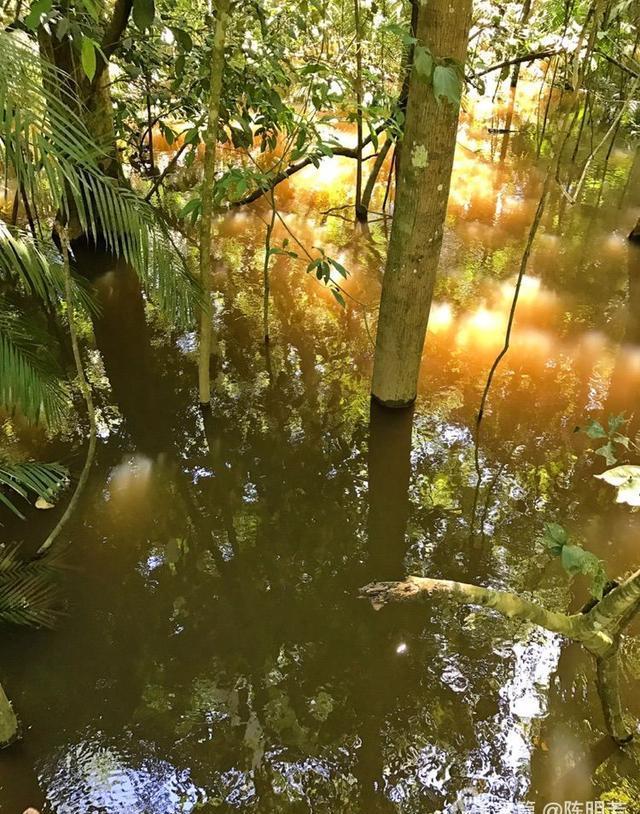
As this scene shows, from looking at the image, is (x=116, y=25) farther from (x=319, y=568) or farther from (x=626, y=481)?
(x=626, y=481)

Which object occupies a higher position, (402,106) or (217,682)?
(402,106)

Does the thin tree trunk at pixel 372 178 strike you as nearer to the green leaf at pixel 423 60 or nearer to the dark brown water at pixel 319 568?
the dark brown water at pixel 319 568

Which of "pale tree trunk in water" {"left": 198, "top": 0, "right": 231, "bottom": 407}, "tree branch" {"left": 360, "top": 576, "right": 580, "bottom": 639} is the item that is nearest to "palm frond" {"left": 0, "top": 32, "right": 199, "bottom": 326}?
"pale tree trunk in water" {"left": 198, "top": 0, "right": 231, "bottom": 407}

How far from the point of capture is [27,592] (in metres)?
2.40

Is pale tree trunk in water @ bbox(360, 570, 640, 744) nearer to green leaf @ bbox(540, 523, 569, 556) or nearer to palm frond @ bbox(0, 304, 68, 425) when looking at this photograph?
green leaf @ bbox(540, 523, 569, 556)

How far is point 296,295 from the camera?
4668 mm

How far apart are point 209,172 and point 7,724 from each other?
2280 mm

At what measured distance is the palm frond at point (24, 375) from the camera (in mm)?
2441

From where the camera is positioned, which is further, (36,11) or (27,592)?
(27,592)

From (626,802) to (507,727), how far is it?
38cm

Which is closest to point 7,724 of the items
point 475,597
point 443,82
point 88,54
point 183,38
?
point 475,597

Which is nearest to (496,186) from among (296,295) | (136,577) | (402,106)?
(402,106)

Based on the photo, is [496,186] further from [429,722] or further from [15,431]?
[429,722]

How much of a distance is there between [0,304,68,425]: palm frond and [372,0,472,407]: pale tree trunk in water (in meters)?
1.62
